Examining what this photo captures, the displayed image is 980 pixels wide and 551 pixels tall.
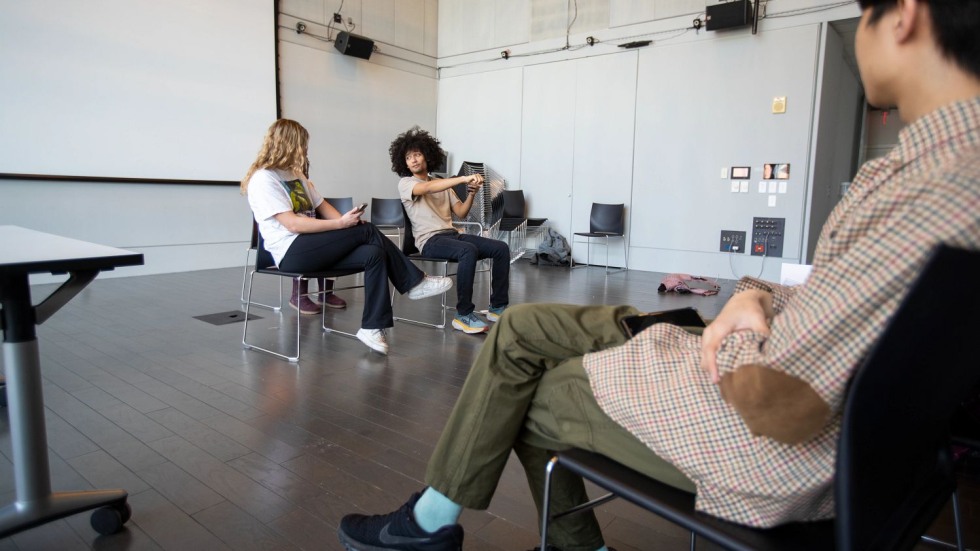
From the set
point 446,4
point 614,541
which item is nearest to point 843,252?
point 614,541

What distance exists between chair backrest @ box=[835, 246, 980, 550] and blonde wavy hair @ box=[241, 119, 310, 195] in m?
2.89

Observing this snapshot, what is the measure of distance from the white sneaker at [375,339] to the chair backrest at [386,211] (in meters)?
3.23

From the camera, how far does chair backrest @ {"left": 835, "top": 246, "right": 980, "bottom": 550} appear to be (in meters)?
0.55

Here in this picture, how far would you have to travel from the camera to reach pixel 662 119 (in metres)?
Result: 6.57

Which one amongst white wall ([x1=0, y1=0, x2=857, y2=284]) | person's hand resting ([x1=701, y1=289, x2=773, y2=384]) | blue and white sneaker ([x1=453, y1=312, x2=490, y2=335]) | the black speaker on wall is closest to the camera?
person's hand resting ([x1=701, y1=289, x2=773, y2=384])

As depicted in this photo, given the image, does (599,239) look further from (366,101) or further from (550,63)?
(366,101)

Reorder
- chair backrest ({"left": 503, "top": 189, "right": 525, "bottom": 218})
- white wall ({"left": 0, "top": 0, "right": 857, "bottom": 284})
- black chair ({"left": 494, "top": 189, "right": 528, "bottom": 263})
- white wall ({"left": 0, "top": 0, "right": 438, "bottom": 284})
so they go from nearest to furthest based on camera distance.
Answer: white wall ({"left": 0, "top": 0, "right": 438, "bottom": 284}) → white wall ({"left": 0, "top": 0, "right": 857, "bottom": 284}) → black chair ({"left": 494, "top": 189, "right": 528, "bottom": 263}) → chair backrest ({"left": 503, "top": 189, "right": 525, "bottom": 218})

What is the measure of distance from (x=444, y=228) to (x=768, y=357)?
3150 millimetres

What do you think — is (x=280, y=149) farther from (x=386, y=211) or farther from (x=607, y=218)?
(x=607, y=218)

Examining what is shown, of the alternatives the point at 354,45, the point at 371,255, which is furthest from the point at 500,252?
the point at 354,45

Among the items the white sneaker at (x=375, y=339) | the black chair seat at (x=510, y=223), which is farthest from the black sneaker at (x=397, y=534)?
the black chair seat at (x=510, y=223)

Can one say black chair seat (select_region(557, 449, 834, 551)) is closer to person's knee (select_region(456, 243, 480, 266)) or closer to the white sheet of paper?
the white sheet of paper

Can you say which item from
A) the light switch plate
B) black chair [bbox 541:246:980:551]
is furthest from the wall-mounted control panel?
black chair [bbox 541:246:980:551]

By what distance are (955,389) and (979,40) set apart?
0.42m
